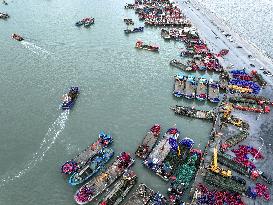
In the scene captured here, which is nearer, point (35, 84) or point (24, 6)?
point (35, 84)

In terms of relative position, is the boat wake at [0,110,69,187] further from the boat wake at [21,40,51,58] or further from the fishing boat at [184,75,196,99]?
the fishing boat at [184,75,196,99]

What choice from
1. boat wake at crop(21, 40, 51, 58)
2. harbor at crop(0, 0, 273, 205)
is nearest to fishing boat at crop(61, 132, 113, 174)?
harbor at crop(0, 0, 273, 205)

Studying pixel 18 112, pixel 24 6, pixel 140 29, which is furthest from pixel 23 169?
pixel 24 6

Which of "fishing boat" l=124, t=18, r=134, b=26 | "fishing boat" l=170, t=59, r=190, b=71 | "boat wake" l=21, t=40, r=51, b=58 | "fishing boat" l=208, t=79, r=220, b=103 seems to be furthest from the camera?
"fishing boat" l=124, t=18, r=134, b=26

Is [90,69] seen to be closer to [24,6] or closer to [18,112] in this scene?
[18,112]

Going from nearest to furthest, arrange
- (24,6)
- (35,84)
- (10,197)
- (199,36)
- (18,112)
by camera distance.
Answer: (10,197), (18,112), (35,84), (199,36), (24,6)

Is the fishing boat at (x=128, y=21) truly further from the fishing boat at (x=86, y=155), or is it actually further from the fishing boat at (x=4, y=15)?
the fishing boat at (x=86, y=155)
